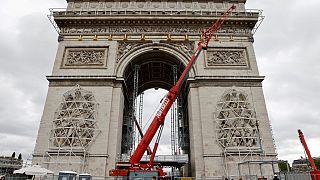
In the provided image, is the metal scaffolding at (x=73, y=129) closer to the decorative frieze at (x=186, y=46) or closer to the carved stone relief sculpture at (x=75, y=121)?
the carved stone relief sculpture at (x=75, y=121)

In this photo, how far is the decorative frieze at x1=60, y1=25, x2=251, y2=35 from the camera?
21.1 m

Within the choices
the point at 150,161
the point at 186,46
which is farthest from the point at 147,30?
the point at 150,161

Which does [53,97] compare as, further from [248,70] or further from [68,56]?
[248,70]

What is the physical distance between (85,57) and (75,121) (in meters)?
5.95

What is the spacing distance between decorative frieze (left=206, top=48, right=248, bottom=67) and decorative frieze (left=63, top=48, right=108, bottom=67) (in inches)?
364

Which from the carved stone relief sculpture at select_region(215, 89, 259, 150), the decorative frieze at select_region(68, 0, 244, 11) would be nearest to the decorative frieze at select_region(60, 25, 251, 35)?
the decorative frieze at select_region(68, 0, 244, 11)

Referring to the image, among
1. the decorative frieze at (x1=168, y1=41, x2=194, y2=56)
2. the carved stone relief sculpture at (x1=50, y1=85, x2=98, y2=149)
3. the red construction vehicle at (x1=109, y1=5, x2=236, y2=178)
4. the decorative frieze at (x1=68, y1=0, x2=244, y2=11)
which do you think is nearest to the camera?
the red construction vehicle at (x1=109, y1=5, x2=236, y2=178)

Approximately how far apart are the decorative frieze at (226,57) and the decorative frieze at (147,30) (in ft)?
6.41

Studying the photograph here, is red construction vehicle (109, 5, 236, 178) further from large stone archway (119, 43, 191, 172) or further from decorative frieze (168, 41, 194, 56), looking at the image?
large stone archway (119, 43, 191, 172)

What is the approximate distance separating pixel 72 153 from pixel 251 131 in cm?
1321

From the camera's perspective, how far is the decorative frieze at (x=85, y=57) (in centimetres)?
1981

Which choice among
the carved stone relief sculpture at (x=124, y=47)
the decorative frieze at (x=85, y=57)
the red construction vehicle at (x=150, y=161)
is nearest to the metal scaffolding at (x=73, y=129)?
the decorative frieze at (x=85, y=57)

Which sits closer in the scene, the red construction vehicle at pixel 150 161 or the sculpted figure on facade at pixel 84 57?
the red construction vehicle at pixel 150 161

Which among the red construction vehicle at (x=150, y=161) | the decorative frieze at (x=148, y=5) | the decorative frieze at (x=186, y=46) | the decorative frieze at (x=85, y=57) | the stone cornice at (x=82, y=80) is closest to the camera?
the red construction vehicle at (x=150, y=161)
